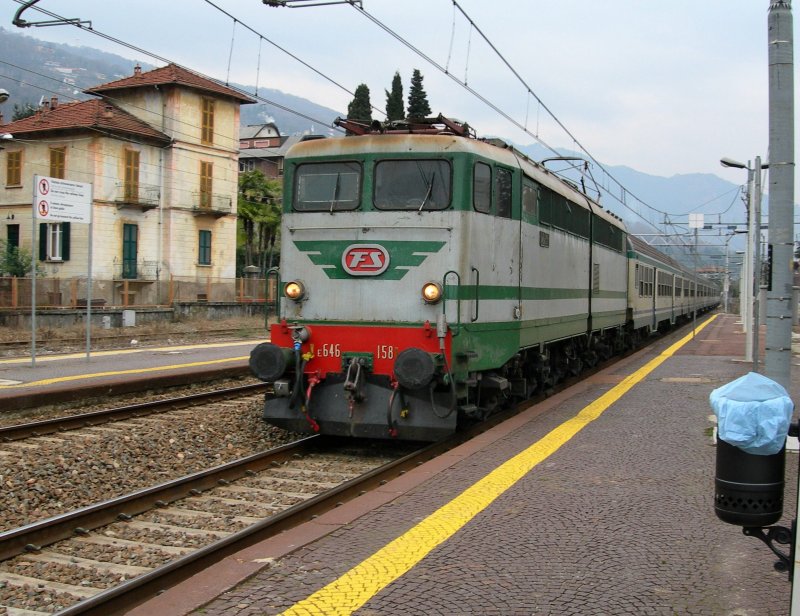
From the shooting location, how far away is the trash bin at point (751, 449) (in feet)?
11.3

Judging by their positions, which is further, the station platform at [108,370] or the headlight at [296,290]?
the station platform at [108,370]

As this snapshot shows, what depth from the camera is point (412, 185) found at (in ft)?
28.2

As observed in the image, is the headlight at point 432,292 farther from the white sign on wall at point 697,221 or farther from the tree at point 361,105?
the tree at point 361,105

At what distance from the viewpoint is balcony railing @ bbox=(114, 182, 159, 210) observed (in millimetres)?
36781

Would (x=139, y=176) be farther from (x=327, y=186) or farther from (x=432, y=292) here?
(x=432, y=292)

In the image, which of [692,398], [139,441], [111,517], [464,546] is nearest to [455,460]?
[464,546]

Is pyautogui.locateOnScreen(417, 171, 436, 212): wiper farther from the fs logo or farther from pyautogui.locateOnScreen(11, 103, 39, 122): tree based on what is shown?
pyautogui.locateOnScreen(11, 103, 39, 122): tree

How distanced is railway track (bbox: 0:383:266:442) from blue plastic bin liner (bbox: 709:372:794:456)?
26.1 feet

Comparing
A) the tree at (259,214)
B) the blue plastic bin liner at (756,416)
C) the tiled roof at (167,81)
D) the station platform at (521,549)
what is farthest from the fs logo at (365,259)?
the tree at (259,214)

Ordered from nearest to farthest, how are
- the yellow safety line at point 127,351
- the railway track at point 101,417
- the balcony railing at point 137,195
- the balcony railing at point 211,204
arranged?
the railway track at point 101,417 → the yellow safety line at point 127,351 → the balcony railing at point 137,195 → the balcony railing at point 211,204

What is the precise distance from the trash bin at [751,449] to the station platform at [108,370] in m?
9.66

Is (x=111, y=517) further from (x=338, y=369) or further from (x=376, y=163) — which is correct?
(x=376, y=163)

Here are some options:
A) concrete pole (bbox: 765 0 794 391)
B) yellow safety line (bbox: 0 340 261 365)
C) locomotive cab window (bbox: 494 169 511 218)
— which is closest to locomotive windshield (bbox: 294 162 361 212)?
locomotive cab window (bbox: 494 169 511 218)

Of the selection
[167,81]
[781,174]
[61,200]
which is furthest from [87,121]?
[781,174]
